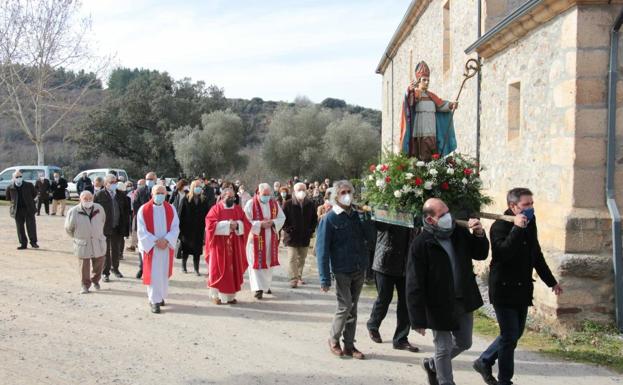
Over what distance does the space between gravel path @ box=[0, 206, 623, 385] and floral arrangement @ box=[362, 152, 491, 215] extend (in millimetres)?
1703

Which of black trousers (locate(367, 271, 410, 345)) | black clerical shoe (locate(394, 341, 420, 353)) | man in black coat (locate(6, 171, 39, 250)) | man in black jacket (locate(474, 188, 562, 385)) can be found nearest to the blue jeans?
man in black jacket (locate(474, 188, 562, 385))

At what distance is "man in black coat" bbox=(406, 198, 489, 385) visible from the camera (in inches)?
193

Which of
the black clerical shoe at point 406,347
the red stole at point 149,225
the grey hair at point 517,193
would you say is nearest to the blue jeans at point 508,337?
the grey hair at point 517,193

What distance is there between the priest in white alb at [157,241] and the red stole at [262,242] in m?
1.42

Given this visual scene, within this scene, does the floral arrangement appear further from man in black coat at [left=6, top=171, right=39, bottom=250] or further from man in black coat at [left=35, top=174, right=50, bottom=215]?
man in black coat at [left=35, top=174, right=50, bottom=215]

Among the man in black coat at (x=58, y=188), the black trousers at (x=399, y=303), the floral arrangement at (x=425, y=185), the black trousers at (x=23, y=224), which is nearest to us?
the floral arrangement at (x=425, y=185)

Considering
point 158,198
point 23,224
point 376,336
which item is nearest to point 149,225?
point 158,198

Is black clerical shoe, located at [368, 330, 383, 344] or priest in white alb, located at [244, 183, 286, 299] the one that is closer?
black clerical shoe, located at [368, 330, 383, 344]

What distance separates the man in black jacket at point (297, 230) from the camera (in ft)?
36.0

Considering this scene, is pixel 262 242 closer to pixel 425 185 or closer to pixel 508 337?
pixel 425 185

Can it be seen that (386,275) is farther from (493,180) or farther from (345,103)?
(345,103)

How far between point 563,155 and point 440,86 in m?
8.11

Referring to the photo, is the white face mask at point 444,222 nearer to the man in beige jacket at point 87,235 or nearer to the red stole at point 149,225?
the red stole at point 149,225

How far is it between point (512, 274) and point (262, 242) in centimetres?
532
